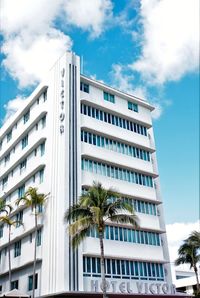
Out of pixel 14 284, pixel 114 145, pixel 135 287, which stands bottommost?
pixel 135 287

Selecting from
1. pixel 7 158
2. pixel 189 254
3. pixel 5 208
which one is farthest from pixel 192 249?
pixel 7 158

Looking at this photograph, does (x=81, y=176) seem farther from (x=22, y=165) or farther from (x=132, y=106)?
(x=132, y=106)

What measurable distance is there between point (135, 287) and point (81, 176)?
12.2m

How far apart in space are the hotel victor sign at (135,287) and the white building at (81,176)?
0.33 ft

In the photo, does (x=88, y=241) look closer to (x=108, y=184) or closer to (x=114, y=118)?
(x=108, y=184)

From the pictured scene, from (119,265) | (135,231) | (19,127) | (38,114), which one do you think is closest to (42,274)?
(119,265)

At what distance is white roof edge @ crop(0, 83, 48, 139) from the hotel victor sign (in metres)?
23.3

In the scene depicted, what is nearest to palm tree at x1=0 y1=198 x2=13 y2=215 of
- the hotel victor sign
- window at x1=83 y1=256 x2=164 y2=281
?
window at x1=83 y1=256 x2=164 y2=281

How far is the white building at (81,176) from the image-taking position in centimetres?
3519

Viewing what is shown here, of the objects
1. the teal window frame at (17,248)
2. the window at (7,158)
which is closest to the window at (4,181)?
the window at (7,158)

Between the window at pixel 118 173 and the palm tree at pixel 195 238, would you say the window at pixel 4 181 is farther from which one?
the palm tree at pixel 195 238

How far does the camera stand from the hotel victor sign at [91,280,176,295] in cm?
3429

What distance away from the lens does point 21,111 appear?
164 ft

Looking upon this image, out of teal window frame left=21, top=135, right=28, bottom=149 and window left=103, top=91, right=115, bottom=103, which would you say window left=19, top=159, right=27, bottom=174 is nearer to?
teal window frame left=21, top=135, right=28, bottom=149
